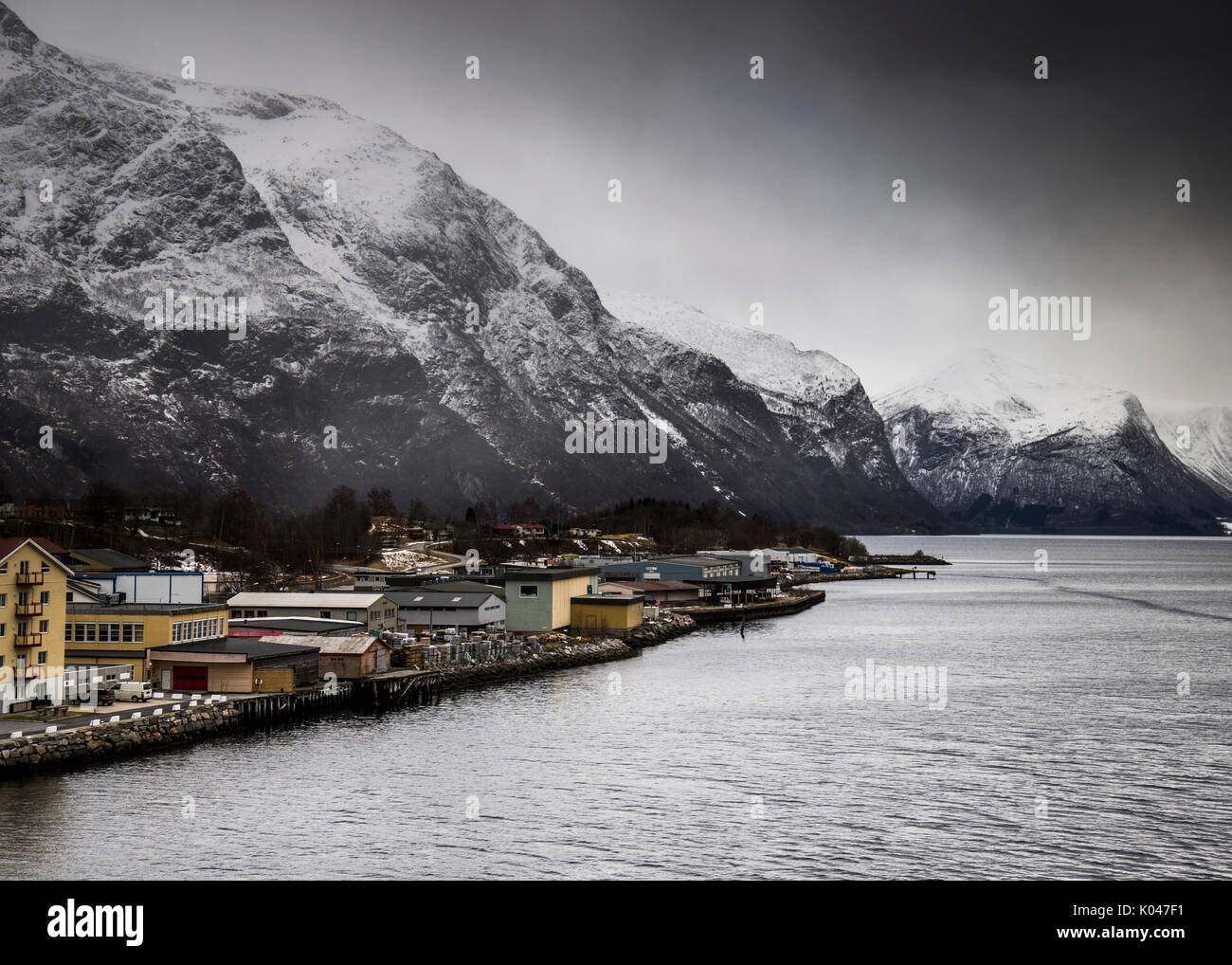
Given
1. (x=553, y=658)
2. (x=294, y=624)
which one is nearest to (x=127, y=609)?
(x=294, y=624)

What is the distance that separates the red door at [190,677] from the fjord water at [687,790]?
5.87 m

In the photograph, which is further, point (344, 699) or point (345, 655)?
point (345, 655)

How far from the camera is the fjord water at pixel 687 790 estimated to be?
30.4m

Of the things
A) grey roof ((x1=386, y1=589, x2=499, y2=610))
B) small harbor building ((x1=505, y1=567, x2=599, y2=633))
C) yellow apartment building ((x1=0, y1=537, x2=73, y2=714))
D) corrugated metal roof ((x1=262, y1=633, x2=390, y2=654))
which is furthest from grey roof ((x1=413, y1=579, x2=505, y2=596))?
yellow apartment building ((x1=0, y1=537, x2=73, y2=714))

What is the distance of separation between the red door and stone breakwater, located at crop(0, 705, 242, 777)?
378cm

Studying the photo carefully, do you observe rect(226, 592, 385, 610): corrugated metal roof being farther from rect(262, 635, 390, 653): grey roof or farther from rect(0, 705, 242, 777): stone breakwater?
rect(0, 705, 242, 777): stone breakwater

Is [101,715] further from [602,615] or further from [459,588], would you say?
[602,615]

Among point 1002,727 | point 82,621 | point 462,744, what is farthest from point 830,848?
point 82,621

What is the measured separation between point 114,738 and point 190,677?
34.0ft

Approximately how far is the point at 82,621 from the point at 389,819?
26.9 m

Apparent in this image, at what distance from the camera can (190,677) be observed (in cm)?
5306

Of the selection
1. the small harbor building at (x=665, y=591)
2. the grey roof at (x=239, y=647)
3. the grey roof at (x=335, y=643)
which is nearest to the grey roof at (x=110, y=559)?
the grey roof at (x=335, y=643)
